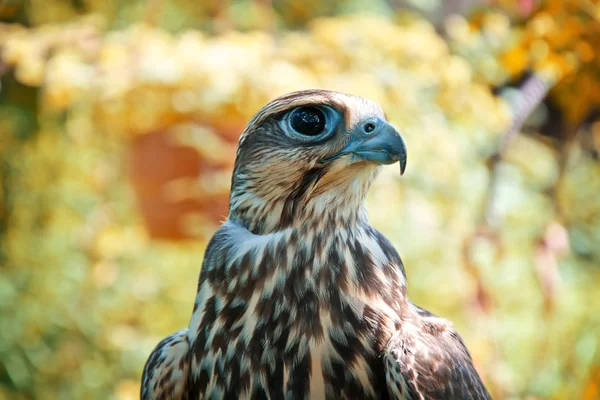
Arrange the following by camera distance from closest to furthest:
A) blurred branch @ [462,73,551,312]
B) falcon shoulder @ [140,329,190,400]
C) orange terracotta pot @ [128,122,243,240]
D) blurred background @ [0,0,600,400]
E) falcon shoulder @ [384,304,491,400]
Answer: falcon shoulder @ [384,304,491,400] → falcon shoulder @ [140,329,190,400] → blurred background @ [0,0,600,400] → blurred branch @ [462,73,551,312] → orange terracotta pot @ [128,122,243,240]

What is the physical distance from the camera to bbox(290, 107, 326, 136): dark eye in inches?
63.5

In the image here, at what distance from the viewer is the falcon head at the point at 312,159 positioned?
1572 mm

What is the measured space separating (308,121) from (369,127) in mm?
153

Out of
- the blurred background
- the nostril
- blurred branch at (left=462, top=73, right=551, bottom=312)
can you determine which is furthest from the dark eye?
blurred branch at (left=462, top=73, right=551, bottom=312)

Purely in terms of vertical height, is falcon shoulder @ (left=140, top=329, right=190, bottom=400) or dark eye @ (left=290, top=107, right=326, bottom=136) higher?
dark eye @ (left=290, top=107, right=326, bottom=136)

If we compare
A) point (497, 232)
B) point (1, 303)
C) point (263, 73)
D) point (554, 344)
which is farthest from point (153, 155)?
point (554, 344)

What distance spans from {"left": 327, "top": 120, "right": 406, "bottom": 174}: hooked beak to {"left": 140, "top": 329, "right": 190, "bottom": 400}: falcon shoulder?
61cm

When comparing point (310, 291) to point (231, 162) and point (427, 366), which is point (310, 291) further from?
point (231, 162)

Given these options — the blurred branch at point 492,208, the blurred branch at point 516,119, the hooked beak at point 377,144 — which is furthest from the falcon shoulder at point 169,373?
the blurred branch at point 516,119

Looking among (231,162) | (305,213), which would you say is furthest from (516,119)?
(305,213)

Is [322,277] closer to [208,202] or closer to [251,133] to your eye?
[251,133]

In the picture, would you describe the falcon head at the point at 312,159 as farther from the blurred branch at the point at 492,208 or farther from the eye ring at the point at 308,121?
the blurred branch at the point at 492,208

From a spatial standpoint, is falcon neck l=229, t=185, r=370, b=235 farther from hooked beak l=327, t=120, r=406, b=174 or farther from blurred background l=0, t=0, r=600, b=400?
blurred background l=0, t=0, r=600, b=400

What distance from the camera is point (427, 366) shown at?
4.83 feet
